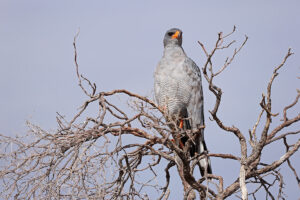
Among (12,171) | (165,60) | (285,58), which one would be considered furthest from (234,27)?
(12,171)

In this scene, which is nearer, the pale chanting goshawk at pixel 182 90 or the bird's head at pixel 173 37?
the pale chanting goshawk at pixel 182 90

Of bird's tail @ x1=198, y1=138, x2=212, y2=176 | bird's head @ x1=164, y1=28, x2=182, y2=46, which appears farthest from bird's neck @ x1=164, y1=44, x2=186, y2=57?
bird's tail @ x1=198, y1=138, x2=212, y2=176

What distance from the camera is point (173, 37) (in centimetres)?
643

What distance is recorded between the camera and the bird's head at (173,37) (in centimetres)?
639

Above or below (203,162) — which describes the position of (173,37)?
above

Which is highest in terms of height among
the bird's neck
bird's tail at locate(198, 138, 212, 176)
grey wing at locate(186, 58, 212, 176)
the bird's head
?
the bird's head

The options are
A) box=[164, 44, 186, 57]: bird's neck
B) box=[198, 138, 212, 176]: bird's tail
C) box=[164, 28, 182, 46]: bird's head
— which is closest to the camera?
box=[198, 138, 212, 176]: bird's tail

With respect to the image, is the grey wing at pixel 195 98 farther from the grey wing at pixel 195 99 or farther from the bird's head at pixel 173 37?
the bird's head at pixel 173 37

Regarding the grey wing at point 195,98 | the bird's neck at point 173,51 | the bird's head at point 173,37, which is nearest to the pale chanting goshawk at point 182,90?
the grey wing at point 195,98

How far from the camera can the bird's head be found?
6395 millimetres

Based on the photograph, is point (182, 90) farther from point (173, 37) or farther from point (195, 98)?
point (173, 37)

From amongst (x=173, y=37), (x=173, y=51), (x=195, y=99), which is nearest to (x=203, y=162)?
(x=195, y=99)

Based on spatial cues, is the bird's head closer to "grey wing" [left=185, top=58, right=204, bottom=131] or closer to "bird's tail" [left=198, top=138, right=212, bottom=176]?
"grey wing" [left=185, top=58, right=204, bottom=131]

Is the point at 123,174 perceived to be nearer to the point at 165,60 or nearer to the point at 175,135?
the point at 175,135
